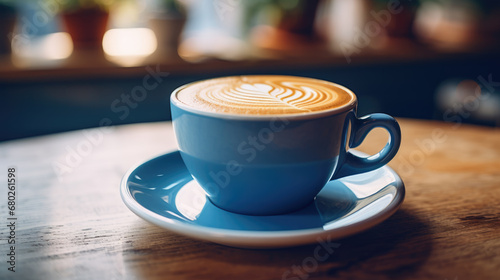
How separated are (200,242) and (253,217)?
8 centimetres

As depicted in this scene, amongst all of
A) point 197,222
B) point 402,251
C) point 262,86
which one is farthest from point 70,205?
point 402,251

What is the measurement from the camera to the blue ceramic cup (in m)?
0.50

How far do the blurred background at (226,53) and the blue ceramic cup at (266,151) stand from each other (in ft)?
4.06

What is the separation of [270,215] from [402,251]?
0.16 m

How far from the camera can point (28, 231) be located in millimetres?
543

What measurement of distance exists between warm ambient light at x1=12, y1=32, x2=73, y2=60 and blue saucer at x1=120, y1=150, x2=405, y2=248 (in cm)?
129

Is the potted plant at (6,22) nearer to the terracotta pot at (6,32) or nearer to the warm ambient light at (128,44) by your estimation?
the terracotta pot at (6,32)

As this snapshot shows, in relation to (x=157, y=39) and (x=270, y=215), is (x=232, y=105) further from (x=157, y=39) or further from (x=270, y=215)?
(x=157, y=39)

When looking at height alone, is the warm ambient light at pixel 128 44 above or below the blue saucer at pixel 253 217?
below

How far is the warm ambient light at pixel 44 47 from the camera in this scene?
5.76 ft

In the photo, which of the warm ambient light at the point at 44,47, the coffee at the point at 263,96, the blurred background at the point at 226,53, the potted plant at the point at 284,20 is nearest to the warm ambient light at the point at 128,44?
the blurred background at the point at 226,53

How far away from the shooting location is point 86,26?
1821 millimetres

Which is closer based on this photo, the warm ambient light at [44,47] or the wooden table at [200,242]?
the wooden table at [200,242]

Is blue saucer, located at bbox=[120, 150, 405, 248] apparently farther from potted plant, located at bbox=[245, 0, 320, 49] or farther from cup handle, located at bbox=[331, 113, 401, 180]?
potted plant, located at bbox=[245, 0, 320, 49]
